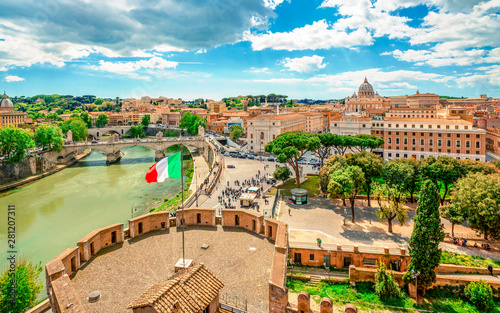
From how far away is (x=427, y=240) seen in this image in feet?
43.7

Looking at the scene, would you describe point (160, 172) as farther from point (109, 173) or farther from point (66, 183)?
point (109, 173)

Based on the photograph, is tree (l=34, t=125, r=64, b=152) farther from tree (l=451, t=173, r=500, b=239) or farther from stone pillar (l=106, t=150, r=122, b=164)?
tree (l=451, t=173, r=500, b=239)

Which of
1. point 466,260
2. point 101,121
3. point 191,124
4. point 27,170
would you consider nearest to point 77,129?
point 27,170

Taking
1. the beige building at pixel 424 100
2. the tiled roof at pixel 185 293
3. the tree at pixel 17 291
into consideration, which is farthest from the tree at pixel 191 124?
the tiled roof at pixel 185 293

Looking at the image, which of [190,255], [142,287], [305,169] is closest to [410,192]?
[305,169]

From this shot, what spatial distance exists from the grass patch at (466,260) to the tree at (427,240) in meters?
2.99

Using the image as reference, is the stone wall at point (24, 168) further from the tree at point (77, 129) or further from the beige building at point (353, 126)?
the beige building at point (353, 126)

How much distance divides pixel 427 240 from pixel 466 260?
446cm

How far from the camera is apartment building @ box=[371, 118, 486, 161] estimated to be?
115ft

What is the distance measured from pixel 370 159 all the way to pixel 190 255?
1818cm

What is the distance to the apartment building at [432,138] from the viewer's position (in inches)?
1378

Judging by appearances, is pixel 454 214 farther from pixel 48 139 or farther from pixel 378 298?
pixel 48 139

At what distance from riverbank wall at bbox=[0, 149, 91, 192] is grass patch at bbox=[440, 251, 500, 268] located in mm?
40229

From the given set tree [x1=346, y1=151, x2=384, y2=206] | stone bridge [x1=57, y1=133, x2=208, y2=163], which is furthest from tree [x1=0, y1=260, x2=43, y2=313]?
stone bridge [x1=57, y1=133, x2=208, y2=163]
